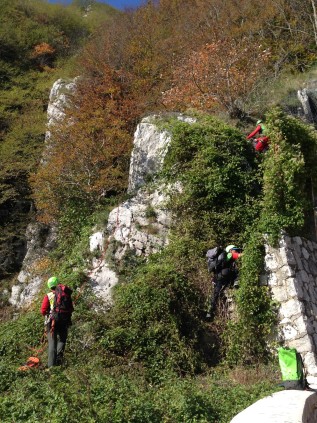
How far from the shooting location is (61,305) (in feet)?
26.9

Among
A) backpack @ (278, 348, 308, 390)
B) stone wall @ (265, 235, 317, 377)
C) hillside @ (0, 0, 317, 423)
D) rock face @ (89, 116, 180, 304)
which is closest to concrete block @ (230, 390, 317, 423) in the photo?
hillside @ (0, 0, 317, 423)

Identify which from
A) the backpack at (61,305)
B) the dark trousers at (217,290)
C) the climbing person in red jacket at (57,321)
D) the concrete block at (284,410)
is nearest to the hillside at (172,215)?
the dark trousers at (217,290)

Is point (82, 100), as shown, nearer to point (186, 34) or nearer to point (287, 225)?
point (186, 34)

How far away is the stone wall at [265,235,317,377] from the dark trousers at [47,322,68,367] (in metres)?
3.97

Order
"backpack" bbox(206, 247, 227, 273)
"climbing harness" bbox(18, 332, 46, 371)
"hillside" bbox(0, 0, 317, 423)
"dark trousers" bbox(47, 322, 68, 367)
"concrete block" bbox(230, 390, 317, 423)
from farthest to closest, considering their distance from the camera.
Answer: "backpack" bbox(206, 247, 227, 273), "dark trousers" bbox(47, 322, 68, 367), "climbing harness" bbox(18, 332, 46, 371), "hillside" bbox(0, 0, 317, 423), "concrete block" bbox(230, 390, 317, 423)

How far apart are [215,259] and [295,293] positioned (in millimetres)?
1647

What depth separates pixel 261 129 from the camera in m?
12.4

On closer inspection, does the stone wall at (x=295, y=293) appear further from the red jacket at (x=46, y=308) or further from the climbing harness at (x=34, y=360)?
the climbing harness at (x=34, y=360)

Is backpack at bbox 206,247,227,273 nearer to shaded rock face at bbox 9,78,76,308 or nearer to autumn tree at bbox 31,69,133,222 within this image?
autumn tree at bbox 31,69,133,222

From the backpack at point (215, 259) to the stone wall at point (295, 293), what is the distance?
89cm

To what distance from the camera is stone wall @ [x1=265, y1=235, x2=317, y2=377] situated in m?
8.72

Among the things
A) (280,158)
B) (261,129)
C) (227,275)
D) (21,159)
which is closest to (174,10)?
(21,159)

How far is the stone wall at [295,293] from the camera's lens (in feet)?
28.6

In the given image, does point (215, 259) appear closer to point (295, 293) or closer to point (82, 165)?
point (295, 293)
